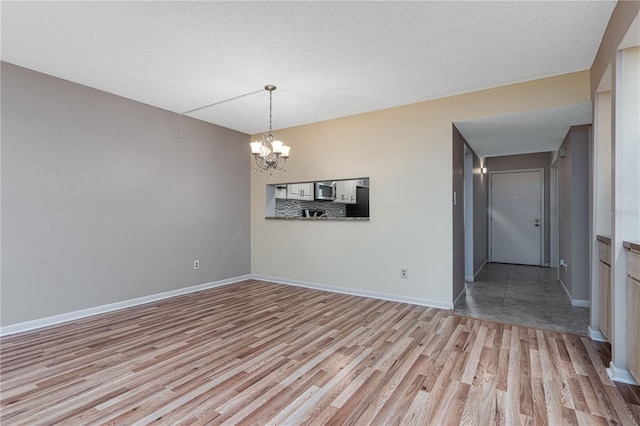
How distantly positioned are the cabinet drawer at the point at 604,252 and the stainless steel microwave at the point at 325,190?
3.62 metres

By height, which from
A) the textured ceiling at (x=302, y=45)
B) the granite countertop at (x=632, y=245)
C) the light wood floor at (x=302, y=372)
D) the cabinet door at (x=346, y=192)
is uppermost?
the textured ceiling at (x=302, y=45)

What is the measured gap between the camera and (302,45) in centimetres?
264

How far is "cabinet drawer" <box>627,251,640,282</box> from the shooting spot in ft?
6.30

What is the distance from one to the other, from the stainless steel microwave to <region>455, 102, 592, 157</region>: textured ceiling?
2.23 m

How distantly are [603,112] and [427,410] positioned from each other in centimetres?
286

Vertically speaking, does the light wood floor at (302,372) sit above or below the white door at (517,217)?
below

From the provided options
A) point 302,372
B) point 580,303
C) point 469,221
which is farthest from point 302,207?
point 580,303

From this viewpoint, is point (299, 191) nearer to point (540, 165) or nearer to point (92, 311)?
point (92, 311)

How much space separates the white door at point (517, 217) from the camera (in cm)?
665

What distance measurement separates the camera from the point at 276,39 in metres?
2.55

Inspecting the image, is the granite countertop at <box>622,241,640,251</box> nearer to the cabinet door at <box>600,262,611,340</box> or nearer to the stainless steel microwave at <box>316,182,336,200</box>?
the cabinet door at <box>600,262,611,340</box>

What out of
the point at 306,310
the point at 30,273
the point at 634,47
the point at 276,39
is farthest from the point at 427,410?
the point at 30,273

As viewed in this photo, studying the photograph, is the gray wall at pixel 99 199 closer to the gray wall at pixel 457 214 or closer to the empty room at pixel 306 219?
the empty room at pixel 306 219

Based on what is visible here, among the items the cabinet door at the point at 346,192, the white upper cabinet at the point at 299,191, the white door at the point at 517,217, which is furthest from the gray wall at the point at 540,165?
the white upper cabinet at the point at 299,191
